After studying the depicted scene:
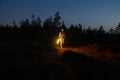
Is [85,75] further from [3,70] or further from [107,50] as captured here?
[107,50]

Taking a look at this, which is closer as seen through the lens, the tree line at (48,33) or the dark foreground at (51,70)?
the dark foreground at (51,70)

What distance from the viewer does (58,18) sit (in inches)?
Result: 2574

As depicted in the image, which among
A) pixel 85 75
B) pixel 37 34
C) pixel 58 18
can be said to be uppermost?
pixel 58 18

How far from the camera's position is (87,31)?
6738 centimetres

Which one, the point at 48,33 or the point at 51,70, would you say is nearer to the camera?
the point at 51,70

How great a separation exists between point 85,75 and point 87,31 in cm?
5289

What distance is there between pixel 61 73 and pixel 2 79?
3.86 metres

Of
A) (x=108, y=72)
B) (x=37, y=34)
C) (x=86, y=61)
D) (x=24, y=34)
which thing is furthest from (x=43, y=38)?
(x=108, y=72)

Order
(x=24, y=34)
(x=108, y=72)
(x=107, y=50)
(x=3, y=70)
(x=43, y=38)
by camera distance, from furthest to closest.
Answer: (x=24, y=34)
(x=43, y=38)
(x=107, y=50)
(x=108, y=72)
(x=3, y=70)

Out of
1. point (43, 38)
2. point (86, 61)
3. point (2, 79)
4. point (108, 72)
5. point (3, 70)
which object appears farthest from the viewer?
point (43, 38)

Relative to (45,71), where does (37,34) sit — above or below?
above

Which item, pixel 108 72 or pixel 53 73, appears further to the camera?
pixel 108 72

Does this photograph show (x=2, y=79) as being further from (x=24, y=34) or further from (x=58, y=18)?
(x=58, y=18)

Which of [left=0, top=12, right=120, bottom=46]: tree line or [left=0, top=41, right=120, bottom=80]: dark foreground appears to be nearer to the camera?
[left=0, top=41, right=120, bottom=80]: dark foreground
